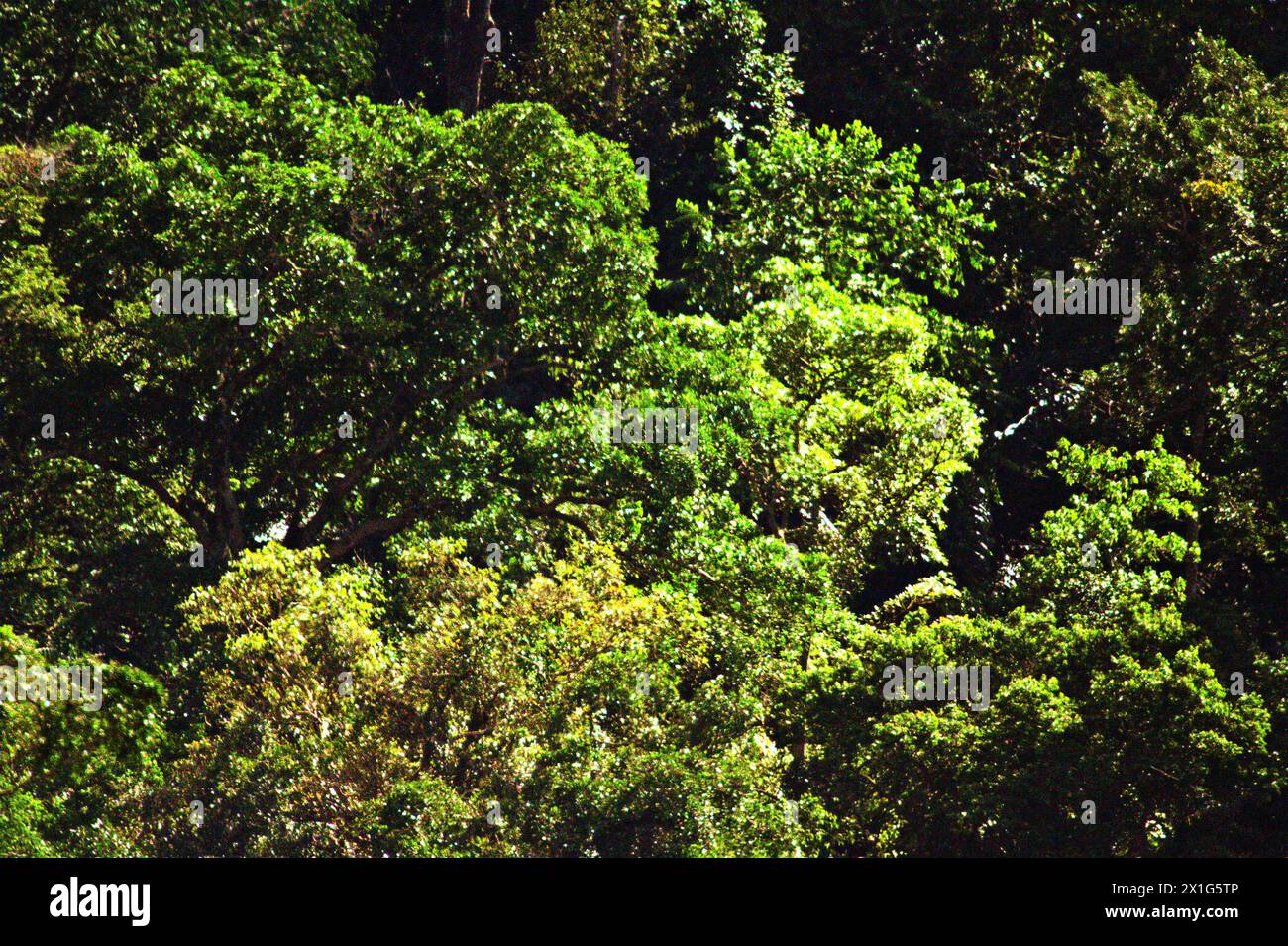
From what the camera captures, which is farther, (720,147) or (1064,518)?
(720,147)

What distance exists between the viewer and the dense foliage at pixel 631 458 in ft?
49.8

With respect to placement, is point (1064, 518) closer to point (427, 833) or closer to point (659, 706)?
point (659, 706)

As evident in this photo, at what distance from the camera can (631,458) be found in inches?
731

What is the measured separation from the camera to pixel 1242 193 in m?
22.0

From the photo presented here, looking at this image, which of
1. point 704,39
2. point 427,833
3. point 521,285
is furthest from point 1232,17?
point 427,833

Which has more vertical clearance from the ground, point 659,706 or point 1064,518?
point 1064,518

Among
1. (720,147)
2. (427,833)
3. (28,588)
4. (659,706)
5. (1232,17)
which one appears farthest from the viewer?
(1232,17)

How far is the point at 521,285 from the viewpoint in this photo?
2014 centimetres

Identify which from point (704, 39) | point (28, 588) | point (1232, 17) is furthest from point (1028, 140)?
point (28, 588)

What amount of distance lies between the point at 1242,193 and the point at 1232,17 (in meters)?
6.54

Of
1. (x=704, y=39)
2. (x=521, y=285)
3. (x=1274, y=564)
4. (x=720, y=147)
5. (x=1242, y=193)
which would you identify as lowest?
(x=1274, y=564)

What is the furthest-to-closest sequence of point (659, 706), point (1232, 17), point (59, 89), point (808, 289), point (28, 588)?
point (1232, 17) < point (59, 89) < point (808, 289) < point (28, 588) < point (659, 706)

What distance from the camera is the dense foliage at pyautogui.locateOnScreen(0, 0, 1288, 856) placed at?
15172 mm

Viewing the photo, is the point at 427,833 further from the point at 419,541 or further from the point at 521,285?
the point at 521,285
